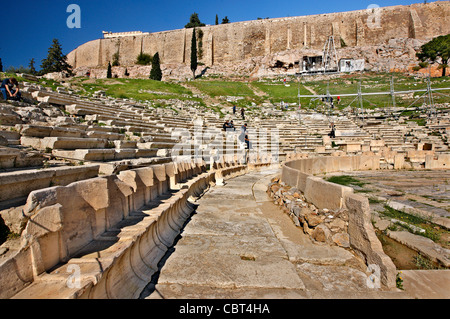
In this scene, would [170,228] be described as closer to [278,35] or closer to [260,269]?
[260,269]

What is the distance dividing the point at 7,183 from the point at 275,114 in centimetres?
2770

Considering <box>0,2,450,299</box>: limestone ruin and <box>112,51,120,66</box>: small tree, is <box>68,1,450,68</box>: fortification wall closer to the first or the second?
<box>112,51,120,66</box>: small tree

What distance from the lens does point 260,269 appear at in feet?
9.44

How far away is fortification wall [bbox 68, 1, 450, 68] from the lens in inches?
2112

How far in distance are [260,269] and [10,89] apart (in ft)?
26.9

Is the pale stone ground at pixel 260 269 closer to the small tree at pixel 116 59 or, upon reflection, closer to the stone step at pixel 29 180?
the stone step at pixel 29 180

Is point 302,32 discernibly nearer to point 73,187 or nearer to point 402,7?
point 402,7

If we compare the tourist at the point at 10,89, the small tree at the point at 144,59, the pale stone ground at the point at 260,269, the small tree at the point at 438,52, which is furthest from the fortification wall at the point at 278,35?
the pale stone ground at the point at 260,269

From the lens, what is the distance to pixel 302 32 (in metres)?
60.1

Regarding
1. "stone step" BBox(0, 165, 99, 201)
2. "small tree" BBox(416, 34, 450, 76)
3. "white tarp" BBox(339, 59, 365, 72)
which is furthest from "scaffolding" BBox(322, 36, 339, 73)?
"stone step" BBox(0, 165, 99, 201)

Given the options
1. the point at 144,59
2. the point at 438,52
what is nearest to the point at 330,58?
the point at 438,52

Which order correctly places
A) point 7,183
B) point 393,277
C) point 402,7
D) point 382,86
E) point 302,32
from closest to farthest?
point 7,183 → point 393,277 → point 382,86 → point 402,7 → point 302,32

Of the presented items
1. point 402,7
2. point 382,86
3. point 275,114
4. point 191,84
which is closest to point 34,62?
point 191,84

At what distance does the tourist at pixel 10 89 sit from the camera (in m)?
6.98
